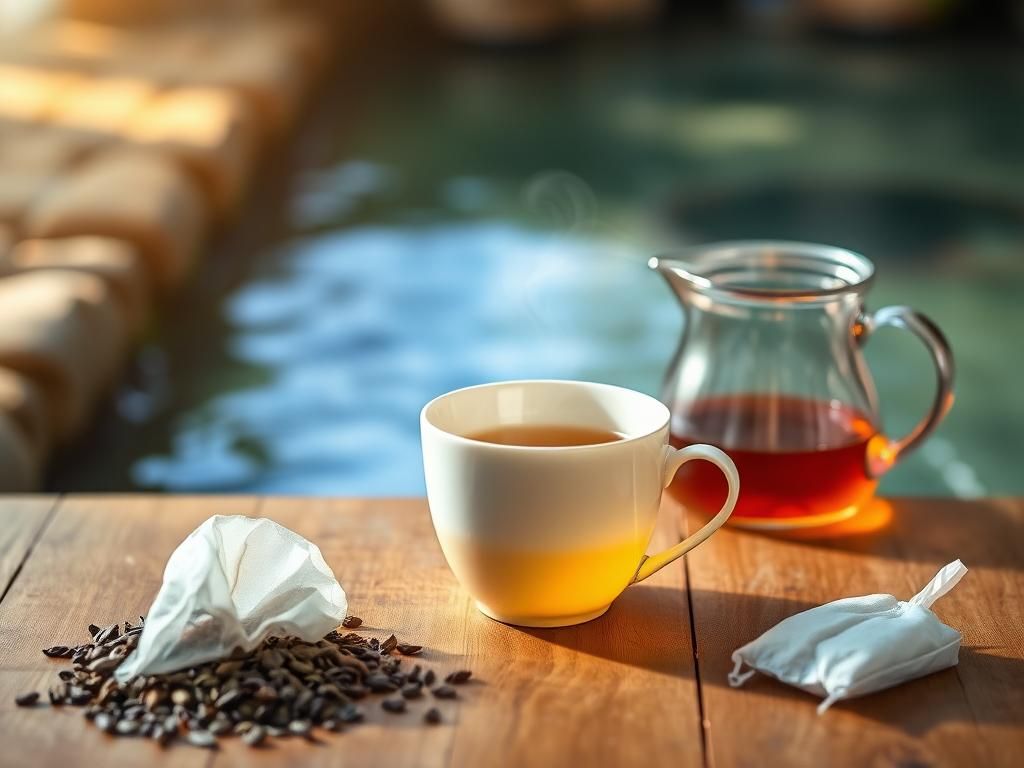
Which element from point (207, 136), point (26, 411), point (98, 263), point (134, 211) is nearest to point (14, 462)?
point (26, 411)

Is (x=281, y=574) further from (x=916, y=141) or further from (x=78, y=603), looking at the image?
(x=916, y=141)

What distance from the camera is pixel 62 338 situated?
→ 5.27 ft

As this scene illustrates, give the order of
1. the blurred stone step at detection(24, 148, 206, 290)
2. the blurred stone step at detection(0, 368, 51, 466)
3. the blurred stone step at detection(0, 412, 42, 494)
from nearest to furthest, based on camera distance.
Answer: the blurred stone step at detection(0, 412, 42, 494)
the blurred stone step at detection(0, 368, 51, 466)
the blurred stone step at detection(24, 148, 206, 290)

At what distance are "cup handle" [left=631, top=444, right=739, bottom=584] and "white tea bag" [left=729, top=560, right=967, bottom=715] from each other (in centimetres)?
7

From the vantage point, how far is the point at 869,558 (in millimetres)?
767

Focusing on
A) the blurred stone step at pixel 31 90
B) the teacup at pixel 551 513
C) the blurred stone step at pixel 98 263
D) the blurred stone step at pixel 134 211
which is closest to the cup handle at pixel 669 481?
the teacup at pixel 551 513

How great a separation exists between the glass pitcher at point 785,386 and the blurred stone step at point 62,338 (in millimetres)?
956

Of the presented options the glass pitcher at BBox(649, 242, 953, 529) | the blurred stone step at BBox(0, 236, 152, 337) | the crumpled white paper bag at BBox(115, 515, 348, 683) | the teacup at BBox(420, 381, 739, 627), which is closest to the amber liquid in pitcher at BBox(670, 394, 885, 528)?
the glass pitcher at BBox(649, 242, 953, 529)

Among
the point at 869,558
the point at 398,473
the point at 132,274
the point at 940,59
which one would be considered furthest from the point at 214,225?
the point at 940,59

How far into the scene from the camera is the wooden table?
56 cm

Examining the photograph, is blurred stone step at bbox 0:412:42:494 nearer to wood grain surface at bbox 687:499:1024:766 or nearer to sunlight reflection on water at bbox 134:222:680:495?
sunlight reflection on water at bbox 134:222:680:495

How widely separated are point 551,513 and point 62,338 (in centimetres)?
113

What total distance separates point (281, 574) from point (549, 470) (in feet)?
0.47

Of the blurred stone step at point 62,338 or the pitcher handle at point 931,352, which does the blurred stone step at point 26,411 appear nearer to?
the blurred stone step at point 62,338
